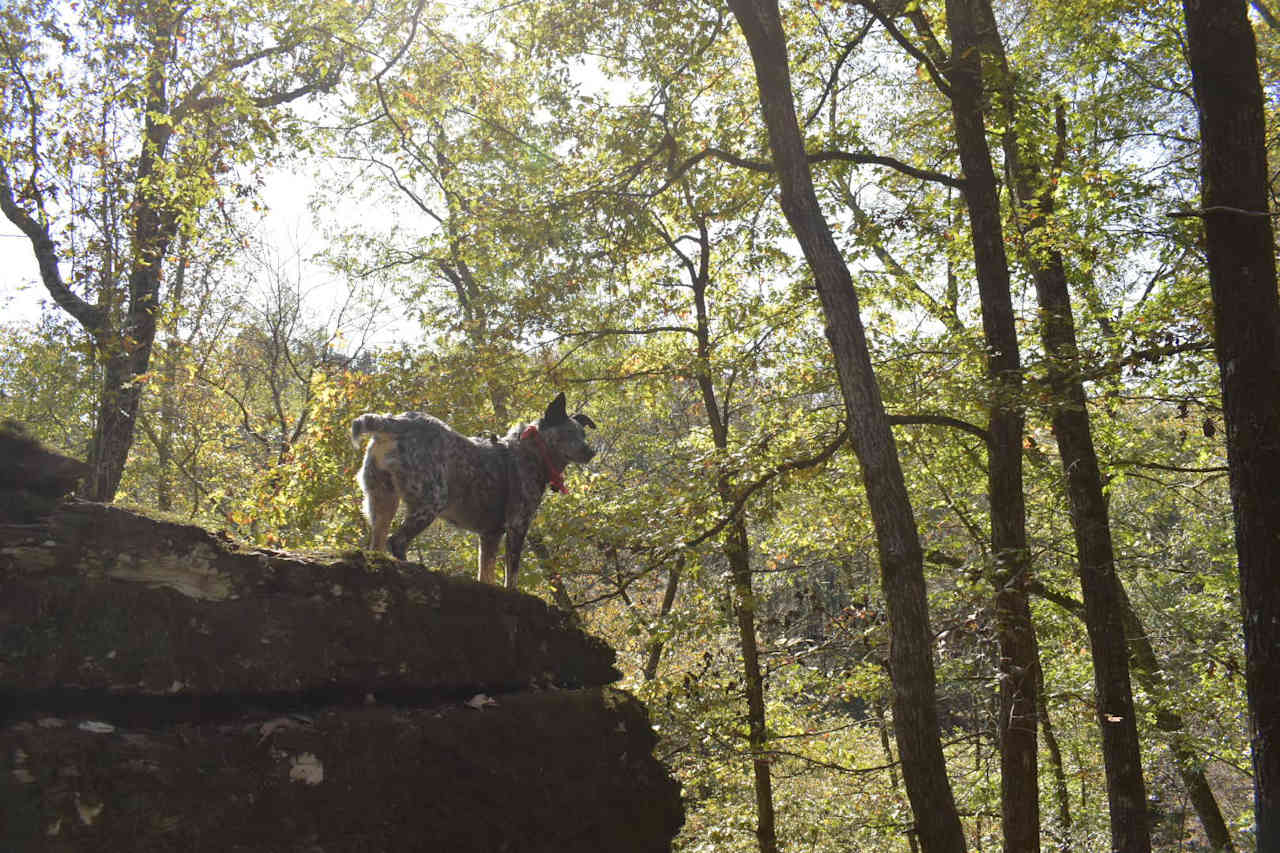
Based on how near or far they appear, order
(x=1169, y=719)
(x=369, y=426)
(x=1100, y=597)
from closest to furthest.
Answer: (x=369, y=426) < (x=1100, y=597) < (x=1169, y=719)

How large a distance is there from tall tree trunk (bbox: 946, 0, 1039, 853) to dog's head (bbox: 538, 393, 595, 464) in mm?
4804

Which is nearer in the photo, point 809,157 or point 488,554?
point 488,554

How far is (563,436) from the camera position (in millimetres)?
6832

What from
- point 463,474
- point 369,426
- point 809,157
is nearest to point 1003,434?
point 809,157

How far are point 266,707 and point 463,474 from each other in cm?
229

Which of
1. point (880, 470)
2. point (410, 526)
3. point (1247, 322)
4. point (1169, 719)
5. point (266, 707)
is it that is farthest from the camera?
point (1169, 719)

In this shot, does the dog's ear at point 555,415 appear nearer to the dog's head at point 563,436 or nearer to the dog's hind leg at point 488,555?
the dog's head at point 563,436

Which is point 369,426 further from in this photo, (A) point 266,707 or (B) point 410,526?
(A) point 266,707

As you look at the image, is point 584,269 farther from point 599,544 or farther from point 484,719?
point 484,719

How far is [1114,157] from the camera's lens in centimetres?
1310

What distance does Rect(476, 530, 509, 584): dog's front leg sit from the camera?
6754 millimetres

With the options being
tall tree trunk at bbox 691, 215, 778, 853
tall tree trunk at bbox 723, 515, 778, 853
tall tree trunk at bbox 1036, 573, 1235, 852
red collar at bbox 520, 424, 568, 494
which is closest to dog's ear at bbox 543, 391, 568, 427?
red collar at bbox 520, 424, 568, 494

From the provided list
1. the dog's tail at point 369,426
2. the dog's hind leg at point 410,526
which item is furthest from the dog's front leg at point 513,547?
the dog's tail at point 369,426

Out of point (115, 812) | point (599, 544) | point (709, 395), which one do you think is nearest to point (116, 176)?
point (599, 544)
